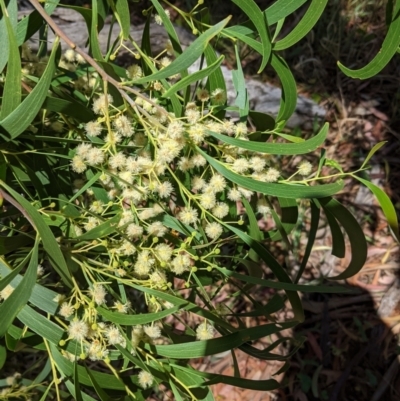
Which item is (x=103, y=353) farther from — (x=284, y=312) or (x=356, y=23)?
(x=356, y=23)

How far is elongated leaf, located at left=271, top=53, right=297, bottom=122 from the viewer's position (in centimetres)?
91

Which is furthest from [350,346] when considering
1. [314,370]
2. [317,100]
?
[317,100]

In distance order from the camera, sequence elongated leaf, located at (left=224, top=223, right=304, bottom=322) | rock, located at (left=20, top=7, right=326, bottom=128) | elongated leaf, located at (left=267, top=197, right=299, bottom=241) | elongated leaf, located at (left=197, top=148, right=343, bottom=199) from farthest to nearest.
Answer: rock, located at (left=20, top=7, right=326, bottom=128), elongated leaf, located at (left=267, top=197, right=299, bottom=241), elongated leaf, located at (left=224, top=223, right=304, bottom=322), elongated leaf, located at (left=197, top=148, right=343, bottom=199)

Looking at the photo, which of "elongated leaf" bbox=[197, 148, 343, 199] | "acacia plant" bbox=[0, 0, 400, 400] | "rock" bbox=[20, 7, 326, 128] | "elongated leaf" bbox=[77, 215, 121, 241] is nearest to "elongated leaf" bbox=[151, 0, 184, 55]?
"acacia plant" bbox=[0, 0, 400, 400]

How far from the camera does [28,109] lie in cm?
74

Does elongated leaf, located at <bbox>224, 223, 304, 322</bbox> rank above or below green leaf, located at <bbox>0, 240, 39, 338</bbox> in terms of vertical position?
below

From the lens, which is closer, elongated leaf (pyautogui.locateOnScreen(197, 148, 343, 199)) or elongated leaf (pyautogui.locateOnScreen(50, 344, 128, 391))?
elongated leaf (pyautogui.locateOnScreen(197, 148, 343, 199))

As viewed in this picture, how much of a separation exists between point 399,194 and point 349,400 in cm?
88

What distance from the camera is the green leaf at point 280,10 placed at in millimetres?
887

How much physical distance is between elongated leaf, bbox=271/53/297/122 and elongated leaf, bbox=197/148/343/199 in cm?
20

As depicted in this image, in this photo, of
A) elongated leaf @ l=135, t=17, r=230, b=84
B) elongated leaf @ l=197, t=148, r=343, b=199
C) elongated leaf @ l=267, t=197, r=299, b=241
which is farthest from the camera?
elongated leaf @ l=267, t=197, r=299, b=241

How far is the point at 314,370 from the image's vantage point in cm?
194

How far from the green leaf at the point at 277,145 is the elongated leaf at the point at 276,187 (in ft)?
0.13

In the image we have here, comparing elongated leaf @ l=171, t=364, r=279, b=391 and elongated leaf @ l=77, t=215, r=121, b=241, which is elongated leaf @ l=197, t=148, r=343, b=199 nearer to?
elongated leaf @ l=77, t=215, r=121, b=241
